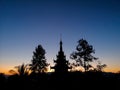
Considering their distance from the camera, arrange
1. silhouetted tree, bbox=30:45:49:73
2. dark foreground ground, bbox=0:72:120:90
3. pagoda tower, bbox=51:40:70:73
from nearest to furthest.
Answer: dark foreground ground, bbox=0:72:120:90
pagoda tower, bbox=51:40:70:73
silhouetted tree, bbox=30:45:49:73

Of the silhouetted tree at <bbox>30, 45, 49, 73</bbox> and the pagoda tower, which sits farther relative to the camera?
the silhouetted tree at <bbox>30, 45, 49, 73</bbox>

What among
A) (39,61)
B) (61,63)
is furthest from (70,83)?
(39,61)

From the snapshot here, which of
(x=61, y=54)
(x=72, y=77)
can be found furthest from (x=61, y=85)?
(x=61, y=54)

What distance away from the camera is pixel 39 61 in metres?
56.3

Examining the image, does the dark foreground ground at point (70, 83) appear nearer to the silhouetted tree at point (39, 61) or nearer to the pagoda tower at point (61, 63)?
the pagoda tower at point (61, 63)

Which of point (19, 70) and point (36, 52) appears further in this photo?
point (36, 52)

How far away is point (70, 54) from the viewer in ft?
171

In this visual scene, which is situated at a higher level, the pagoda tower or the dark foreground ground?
the pagoda tower

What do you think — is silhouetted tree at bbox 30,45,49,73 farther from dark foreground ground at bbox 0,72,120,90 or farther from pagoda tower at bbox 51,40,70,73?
dark foreground ground at bbox 0,72,120,90

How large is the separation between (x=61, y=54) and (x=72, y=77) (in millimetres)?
18564

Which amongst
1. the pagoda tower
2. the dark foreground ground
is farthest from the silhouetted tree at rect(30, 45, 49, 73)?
the dark foreground ground

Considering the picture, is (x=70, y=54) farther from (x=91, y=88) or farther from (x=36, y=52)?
(x=91, y=88)

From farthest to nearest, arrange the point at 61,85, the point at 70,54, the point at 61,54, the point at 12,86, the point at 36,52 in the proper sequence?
the point at 36,52 → the point at 70,54 → the point at 61,54 → the point at 61,85 → the point at 12,86

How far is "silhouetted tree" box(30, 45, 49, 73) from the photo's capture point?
55.7m
